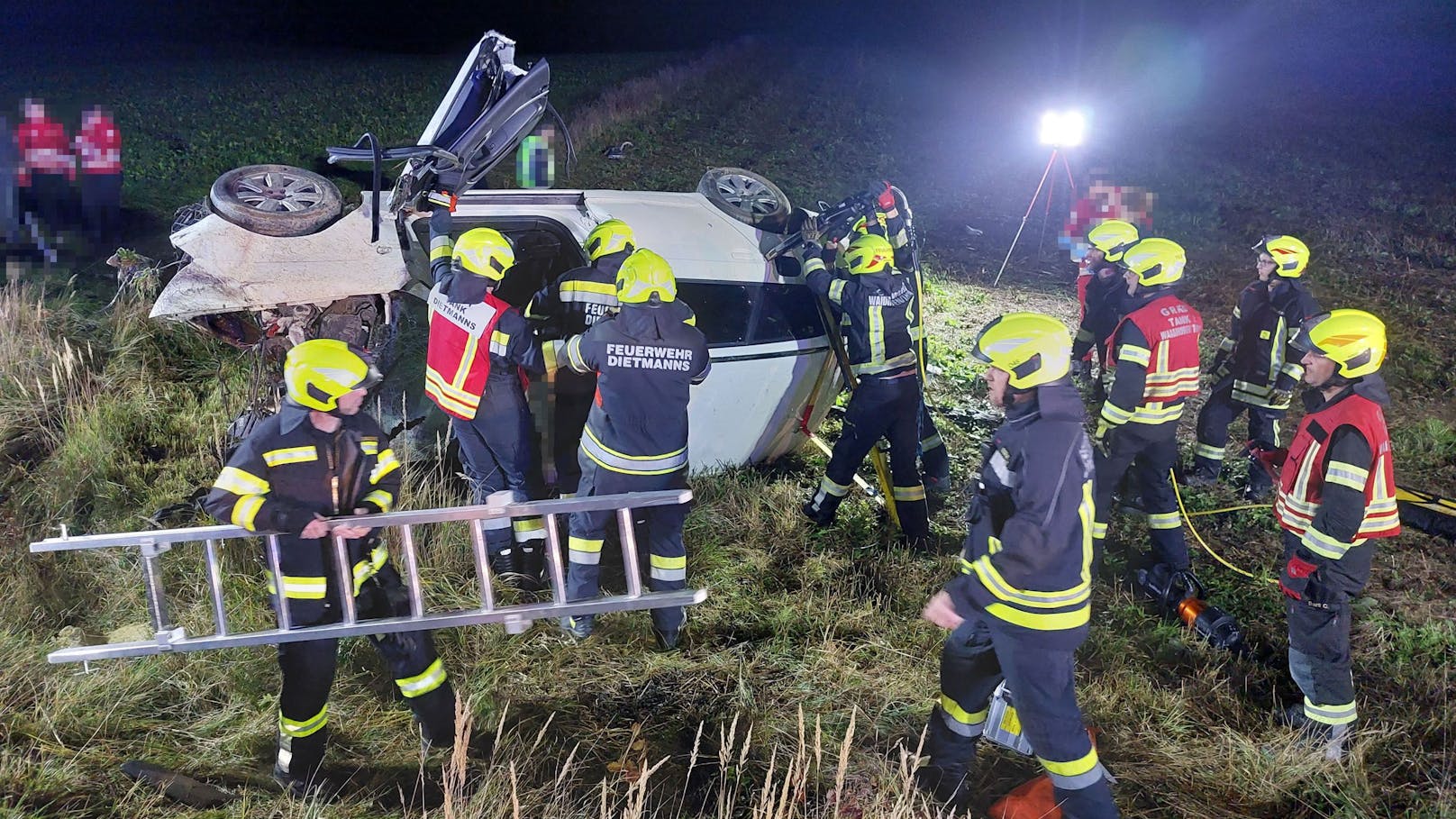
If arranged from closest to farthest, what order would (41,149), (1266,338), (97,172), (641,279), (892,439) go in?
(641,279) → (892,439) → (1266,338) → (41,149) → (97,172)

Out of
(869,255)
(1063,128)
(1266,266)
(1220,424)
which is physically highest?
(1063,128)

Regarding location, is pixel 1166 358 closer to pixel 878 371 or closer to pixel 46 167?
pixel 878 371

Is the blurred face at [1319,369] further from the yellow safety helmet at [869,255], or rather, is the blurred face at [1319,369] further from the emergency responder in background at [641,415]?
the emergency responder in background at [641,415]

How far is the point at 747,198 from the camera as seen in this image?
577cm

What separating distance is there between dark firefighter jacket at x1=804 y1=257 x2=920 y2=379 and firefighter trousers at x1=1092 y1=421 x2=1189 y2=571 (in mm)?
1153

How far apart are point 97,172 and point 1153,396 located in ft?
25.7

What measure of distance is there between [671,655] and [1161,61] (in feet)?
79.7

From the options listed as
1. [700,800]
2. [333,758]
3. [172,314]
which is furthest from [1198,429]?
[172,314]

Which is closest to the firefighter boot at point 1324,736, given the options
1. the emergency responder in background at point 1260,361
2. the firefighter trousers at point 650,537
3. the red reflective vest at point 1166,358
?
the red reflective vest at point 1166,358

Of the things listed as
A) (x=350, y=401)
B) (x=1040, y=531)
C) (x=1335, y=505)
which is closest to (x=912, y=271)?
(x=1335, y=505)

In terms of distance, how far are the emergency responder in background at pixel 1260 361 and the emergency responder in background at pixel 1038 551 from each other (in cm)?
368

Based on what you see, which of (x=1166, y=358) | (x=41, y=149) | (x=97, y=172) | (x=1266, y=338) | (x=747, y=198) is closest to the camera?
(x=1166, y=358)

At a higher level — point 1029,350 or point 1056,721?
point 1029,350

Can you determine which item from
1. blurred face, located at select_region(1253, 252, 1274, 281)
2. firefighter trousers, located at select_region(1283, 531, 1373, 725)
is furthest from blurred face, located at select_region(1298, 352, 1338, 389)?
blurred face, located at select_region(1253, 252, 1274, 281)
